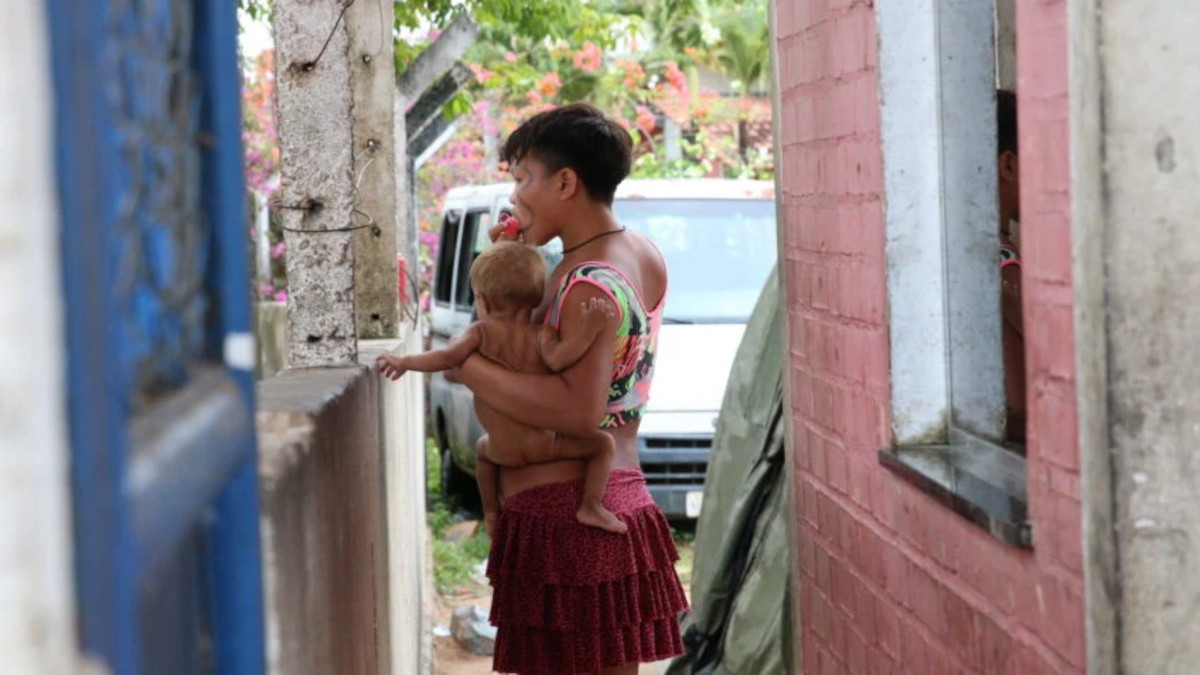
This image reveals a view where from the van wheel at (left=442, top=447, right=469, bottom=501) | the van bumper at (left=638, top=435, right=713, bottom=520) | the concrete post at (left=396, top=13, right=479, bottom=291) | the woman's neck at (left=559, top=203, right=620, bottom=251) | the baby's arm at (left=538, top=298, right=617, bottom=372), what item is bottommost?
the van wheel at (left=442, top=447, right=469, bottom=501)

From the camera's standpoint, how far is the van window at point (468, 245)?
1194cm

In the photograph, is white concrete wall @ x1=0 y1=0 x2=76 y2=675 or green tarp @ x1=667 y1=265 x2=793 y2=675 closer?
white concrete wall @ x1=0 y1=0 x2=76 y2=675

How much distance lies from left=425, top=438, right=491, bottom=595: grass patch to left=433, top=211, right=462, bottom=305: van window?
1250mm

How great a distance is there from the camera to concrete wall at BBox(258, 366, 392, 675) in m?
1.70

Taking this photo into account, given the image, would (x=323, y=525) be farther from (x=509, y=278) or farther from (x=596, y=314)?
(x=509, y=278)

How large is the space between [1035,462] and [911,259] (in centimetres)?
98

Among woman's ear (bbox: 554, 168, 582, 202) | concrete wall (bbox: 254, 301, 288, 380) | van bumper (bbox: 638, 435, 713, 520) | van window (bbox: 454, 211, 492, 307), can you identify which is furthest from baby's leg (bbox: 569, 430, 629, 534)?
concrete wall (bbox: 254, 301, 288, 380)

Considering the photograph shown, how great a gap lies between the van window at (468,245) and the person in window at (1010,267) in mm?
7861

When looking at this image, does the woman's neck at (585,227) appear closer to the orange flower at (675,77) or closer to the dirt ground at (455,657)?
the dirt ground at (455,657)

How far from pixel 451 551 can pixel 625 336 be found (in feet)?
21.6

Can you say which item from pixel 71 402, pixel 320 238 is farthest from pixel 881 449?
pixel 71 402

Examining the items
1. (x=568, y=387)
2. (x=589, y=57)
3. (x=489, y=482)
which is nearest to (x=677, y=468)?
(x=489, y=482)

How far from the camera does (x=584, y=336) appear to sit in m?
3.90

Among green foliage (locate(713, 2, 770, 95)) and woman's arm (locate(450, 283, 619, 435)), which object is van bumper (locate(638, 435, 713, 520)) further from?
green foliage (locate(713, 2, 770, 95))
